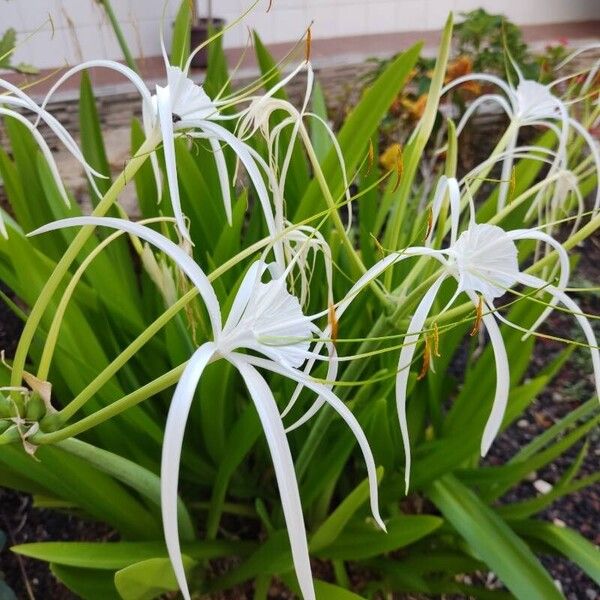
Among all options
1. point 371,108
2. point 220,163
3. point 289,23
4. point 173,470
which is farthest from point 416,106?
point 173,470

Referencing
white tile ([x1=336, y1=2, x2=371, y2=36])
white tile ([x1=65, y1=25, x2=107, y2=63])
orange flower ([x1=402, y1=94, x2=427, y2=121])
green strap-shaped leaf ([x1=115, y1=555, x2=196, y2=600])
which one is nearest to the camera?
green strap-shaped leaf ([x1=115, y1=555, x2=196, y2=600])

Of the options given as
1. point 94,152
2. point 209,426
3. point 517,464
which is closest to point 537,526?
point 517,464

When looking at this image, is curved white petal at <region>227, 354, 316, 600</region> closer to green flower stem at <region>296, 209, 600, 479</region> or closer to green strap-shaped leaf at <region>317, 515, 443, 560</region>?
green flower stem at <region>296, 209, 600, 479</region>

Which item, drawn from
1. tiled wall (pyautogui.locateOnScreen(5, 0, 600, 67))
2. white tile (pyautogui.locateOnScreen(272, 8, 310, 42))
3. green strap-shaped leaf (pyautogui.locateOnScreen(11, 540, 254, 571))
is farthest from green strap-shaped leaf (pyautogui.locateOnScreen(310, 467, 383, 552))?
white tile (pyautogui.locateOnScreen(272, 8, 310, 42))

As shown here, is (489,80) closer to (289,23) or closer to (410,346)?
(410,346)

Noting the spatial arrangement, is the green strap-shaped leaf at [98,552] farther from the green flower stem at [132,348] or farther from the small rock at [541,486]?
the small rock at [541,486]

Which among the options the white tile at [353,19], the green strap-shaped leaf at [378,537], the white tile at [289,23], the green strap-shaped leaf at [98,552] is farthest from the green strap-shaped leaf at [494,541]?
the white tile at [353,19]
